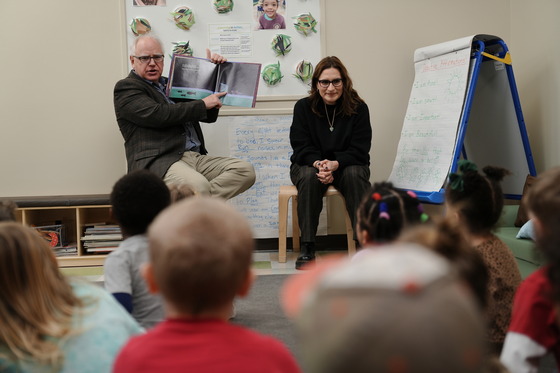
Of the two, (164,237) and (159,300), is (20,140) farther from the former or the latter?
(164,237)

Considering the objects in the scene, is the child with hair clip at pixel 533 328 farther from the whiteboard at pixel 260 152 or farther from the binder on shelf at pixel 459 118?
the whiteboard at pixel 260 152

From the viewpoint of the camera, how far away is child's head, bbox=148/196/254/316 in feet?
2.60

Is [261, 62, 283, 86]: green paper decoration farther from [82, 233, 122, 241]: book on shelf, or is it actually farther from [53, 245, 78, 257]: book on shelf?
[53, 245, 78, 257]: book on shelf

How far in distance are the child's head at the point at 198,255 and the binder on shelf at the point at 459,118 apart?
9.80ft

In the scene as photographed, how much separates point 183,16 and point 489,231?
9.78 feet

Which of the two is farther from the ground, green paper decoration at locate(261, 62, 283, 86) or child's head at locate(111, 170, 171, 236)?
green paper decoration at locate(261, 62, 283, 86)

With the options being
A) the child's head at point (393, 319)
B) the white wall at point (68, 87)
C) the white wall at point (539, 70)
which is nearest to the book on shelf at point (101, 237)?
the white wall at point (68, 87)

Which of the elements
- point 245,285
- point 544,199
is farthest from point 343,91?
point 245,285

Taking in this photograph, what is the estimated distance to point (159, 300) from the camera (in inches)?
65.5

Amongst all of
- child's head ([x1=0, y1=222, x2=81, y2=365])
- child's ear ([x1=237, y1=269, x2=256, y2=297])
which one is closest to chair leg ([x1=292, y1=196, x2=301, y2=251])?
child's head ([x1=0, y1=222, x2=81, y2=365])

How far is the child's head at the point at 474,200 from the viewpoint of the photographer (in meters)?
1.86

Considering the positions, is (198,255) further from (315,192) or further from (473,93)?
(473,93)

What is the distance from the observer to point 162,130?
3.64 metres

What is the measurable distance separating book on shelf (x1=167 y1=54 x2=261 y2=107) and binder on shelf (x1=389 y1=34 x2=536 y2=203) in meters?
1.08
